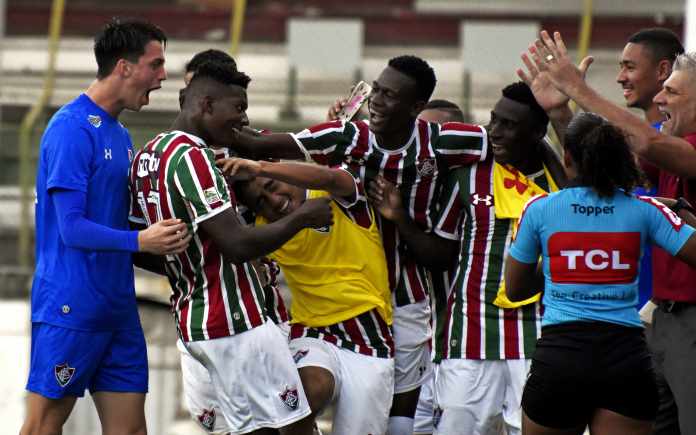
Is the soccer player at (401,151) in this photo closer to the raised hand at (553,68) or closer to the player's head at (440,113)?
the raised hand at (553,68)

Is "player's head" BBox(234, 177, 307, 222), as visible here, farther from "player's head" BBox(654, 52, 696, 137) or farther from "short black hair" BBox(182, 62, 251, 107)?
"player's head" BBox(654, 52, 696, 137)

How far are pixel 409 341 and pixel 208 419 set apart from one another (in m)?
1.01

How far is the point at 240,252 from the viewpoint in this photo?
4688mm

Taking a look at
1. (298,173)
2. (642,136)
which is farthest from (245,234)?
(642,136)

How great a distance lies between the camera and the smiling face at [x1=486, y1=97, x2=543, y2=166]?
555cm

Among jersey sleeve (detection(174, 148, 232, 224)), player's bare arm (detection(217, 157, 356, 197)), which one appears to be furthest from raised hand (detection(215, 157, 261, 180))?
jersey sleeve (detection(174, 148, 232, 224))

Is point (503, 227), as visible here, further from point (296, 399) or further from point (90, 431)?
point (90, 431)

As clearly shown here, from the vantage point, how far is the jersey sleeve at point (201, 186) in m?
4.68

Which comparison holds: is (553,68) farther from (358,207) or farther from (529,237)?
(358,207)

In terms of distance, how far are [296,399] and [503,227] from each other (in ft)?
4.38

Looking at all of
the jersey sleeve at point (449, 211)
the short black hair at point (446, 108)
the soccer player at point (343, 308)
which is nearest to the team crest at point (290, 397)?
the soccer player at point (343, 308)

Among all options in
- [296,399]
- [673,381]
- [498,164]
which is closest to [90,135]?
[296,399]

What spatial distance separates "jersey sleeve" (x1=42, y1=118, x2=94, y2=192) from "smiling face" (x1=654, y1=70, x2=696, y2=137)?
7.71 feet

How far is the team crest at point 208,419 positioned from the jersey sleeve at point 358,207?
42.2 inches
